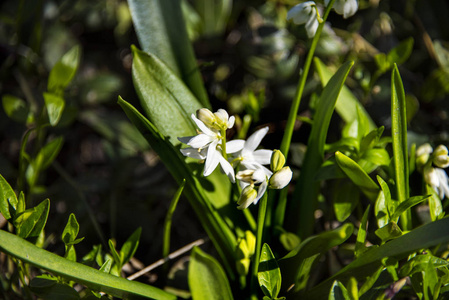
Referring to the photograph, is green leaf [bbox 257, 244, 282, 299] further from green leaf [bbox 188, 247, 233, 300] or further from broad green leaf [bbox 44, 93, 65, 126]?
broad green leaf [bbox 44, 93, 65, 126]

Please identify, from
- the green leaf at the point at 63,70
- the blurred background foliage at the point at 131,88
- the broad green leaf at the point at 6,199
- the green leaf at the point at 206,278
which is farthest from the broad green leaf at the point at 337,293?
the green leaf at the point at 63,70

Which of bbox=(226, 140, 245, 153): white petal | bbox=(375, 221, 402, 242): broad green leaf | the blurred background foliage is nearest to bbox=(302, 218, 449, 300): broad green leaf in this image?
bbox=(375, 221, 402, 242): broad green leaf

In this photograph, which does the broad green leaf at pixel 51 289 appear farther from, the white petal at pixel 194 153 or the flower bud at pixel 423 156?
the flower bud at pixel 423 156

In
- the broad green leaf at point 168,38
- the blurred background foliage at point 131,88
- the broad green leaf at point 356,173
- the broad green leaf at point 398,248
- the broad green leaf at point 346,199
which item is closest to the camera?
the broad green leaf at point 398,248

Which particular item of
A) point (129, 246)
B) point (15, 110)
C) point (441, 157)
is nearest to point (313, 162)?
point (441, 157)

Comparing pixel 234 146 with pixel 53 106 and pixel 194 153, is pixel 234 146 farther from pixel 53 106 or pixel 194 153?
pixel 53 106
